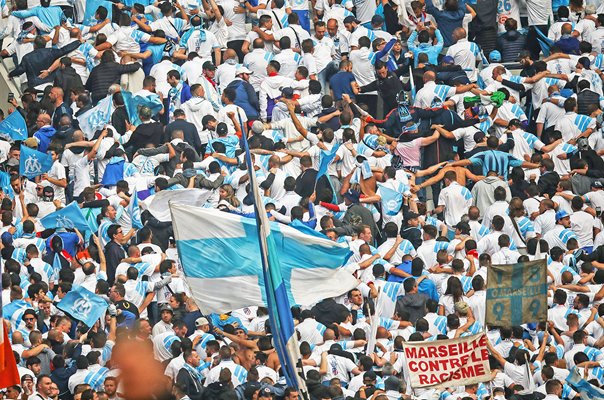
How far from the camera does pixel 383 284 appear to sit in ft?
81.8

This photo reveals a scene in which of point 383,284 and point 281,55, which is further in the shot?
point 281,55

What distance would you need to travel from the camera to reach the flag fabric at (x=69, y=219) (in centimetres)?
2566

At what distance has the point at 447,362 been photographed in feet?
73.7

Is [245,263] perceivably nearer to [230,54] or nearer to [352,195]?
[352,195]

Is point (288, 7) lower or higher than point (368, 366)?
higher

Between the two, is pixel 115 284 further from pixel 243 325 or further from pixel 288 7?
pixel 288 7

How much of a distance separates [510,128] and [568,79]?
67.5 inches

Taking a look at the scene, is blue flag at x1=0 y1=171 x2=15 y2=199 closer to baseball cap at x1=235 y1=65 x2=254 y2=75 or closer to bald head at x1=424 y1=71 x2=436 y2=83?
baseball cap at x1=235 y1=65 x2=254 y2=75

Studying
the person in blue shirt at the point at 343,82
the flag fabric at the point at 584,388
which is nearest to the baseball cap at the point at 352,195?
the person in blue shirt at the point at 343,82

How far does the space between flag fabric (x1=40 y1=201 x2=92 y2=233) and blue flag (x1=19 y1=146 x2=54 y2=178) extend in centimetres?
145

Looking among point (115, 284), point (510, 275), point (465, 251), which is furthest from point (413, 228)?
point (115, 284)

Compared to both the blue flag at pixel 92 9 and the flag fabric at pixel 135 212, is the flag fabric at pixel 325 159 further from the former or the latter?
the blue flag at pixel 92 9

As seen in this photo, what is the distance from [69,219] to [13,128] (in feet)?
8.90

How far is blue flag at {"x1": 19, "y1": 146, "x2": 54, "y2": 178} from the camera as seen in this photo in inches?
1064
